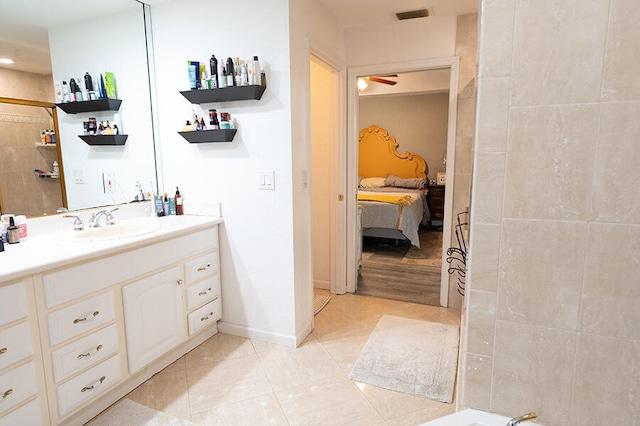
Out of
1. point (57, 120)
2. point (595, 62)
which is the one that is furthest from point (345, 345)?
point (57, 120)

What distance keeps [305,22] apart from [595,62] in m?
1.82

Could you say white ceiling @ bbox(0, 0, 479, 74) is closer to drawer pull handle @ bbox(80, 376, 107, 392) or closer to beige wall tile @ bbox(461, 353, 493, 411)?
drawer pull handle @ bbox(80, 376, 107, 392)

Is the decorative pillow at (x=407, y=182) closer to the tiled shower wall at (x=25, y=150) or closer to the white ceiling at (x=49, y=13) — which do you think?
the white ceiling at (x=49, y=13)

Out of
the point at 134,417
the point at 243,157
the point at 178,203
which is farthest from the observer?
the point at 178,203

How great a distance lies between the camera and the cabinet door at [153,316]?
1891mm

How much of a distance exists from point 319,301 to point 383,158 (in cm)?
429

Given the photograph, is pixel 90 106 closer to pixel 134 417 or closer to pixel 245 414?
pixel 134 417

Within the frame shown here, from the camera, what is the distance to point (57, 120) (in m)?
2.12

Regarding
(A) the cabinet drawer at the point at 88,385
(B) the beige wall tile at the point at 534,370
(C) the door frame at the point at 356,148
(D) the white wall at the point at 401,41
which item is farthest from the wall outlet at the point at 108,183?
(B) the beige wall tile at the point at 534,370

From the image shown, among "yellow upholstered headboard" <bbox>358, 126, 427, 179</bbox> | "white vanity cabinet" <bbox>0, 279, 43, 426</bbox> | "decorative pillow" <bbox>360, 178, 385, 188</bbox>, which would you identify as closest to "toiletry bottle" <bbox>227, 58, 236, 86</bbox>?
"white vanity cabinet" <bbox>0, 279, 43, 426</bbox>

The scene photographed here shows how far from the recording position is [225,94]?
2.24m

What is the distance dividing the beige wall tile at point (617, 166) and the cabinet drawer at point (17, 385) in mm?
2032

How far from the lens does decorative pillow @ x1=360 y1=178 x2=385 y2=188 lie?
21.3 ft

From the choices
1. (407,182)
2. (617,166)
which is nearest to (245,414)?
(617,166)
